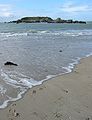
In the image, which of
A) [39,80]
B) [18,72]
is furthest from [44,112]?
[18,72]

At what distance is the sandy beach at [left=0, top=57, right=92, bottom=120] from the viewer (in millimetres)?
6902

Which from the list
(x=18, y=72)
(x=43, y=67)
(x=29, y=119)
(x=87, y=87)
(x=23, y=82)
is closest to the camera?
(x=29, y=119)

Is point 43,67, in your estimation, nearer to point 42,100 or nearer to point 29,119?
point 42,100

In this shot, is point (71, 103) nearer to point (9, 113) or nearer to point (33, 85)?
point (9, 113)

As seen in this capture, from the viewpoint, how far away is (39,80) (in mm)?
10766

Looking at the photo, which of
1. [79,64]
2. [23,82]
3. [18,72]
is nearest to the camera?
[23,82]

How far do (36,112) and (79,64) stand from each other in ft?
25.4

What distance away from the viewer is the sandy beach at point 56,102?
6.90m

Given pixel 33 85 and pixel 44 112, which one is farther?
pixel 33 85

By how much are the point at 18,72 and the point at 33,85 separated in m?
2.49

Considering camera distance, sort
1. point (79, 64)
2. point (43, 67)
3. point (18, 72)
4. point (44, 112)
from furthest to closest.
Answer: point (79, 64) → point (43, 67) → point (18, 72) → point (44, 112)

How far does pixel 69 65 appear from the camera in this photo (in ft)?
46.6

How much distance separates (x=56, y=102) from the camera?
791 centimetres

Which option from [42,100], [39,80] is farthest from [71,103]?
[39,80]
